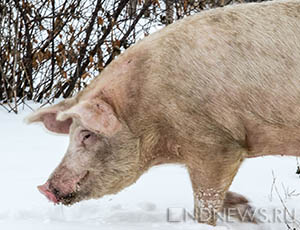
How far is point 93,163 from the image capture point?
3797mm

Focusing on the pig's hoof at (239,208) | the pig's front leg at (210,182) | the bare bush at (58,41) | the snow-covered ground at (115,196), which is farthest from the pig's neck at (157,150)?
the bare bush at (58,41)

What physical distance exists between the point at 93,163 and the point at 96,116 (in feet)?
1.15

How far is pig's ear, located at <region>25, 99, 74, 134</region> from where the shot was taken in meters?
3.92

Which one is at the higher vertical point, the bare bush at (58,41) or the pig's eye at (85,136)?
the bare bush at (58,41)

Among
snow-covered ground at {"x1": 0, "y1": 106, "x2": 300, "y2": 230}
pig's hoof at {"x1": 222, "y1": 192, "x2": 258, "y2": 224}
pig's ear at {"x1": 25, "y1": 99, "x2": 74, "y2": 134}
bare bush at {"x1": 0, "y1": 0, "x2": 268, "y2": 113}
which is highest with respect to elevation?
bare bush at {"x1": 0, "y1": 0, "x2": 268, "y2": 113}

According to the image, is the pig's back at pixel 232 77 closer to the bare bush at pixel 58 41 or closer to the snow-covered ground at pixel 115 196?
the snow-covered ground at pixel 115 196

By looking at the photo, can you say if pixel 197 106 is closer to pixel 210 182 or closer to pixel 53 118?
pixel 210 182

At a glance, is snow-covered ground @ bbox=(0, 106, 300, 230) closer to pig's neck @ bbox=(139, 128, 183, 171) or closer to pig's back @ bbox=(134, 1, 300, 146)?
pig's neck @ bbox=(139, 128, 183, 171)

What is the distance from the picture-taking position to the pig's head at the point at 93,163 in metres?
3.74

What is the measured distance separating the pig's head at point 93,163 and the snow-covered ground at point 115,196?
170mm

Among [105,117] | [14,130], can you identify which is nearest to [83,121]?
[105,117]

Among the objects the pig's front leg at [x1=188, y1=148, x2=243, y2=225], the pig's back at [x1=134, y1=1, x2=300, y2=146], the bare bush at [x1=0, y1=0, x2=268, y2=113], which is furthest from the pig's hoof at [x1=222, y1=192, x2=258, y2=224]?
the bare bush at [x1=0, y1=0, x2=268, y2=113]

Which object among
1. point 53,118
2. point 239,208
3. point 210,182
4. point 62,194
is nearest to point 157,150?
point 210,182

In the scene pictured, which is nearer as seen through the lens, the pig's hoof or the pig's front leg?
the pig's front leg
